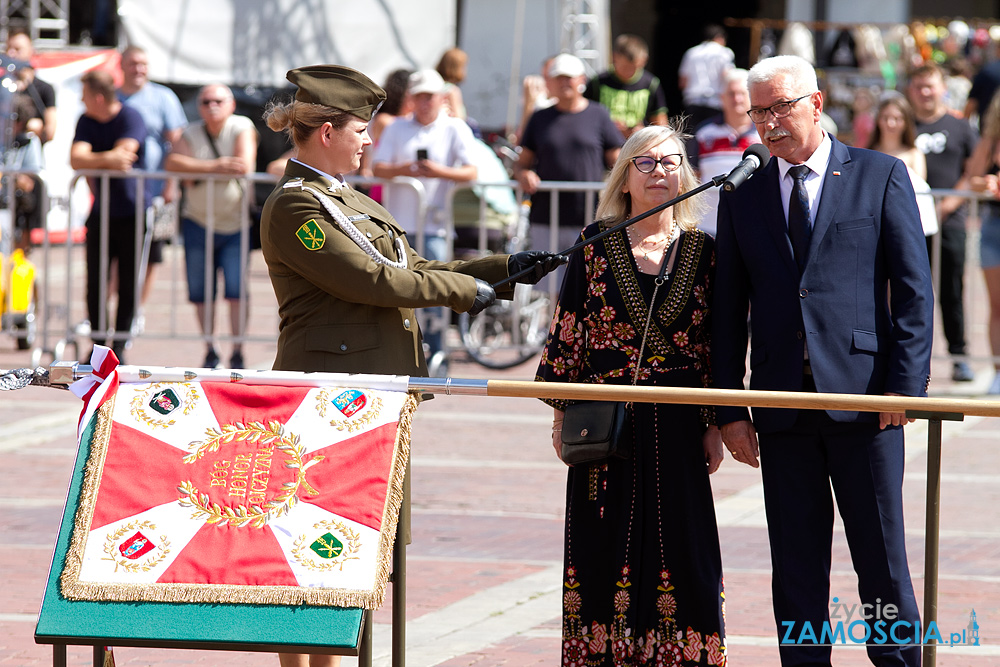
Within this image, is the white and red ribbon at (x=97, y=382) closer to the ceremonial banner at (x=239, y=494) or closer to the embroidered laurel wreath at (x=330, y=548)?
the ceremonial banner at (x=239, y=494)

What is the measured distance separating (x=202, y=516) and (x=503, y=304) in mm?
8035

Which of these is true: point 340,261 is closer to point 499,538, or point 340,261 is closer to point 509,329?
point 499,538

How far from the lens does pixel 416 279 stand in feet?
13.5

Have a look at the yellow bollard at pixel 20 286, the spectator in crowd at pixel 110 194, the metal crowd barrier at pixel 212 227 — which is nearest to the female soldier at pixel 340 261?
the metal crowd barrier at pixel 212 227

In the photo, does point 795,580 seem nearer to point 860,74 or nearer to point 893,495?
point 893,495

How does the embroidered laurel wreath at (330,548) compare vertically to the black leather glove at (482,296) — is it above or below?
below

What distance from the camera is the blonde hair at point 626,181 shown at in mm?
4469

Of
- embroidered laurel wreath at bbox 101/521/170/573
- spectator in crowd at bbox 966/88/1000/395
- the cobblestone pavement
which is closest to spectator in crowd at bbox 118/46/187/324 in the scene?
the cobblestone pavement

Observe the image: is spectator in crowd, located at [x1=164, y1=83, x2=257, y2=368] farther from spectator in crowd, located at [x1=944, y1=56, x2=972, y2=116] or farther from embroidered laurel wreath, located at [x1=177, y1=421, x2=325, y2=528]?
spectator in crowd, located at [x1=944, y1=56, x2=972, y2=116]

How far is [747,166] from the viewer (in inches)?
161

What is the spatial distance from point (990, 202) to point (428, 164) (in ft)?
13.2

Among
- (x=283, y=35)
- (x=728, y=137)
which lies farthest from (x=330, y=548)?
(x=283, y=35)

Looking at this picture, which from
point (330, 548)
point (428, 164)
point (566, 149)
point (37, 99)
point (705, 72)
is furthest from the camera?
point (705, 72)

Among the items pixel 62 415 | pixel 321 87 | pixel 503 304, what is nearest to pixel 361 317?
pixel 321 87
